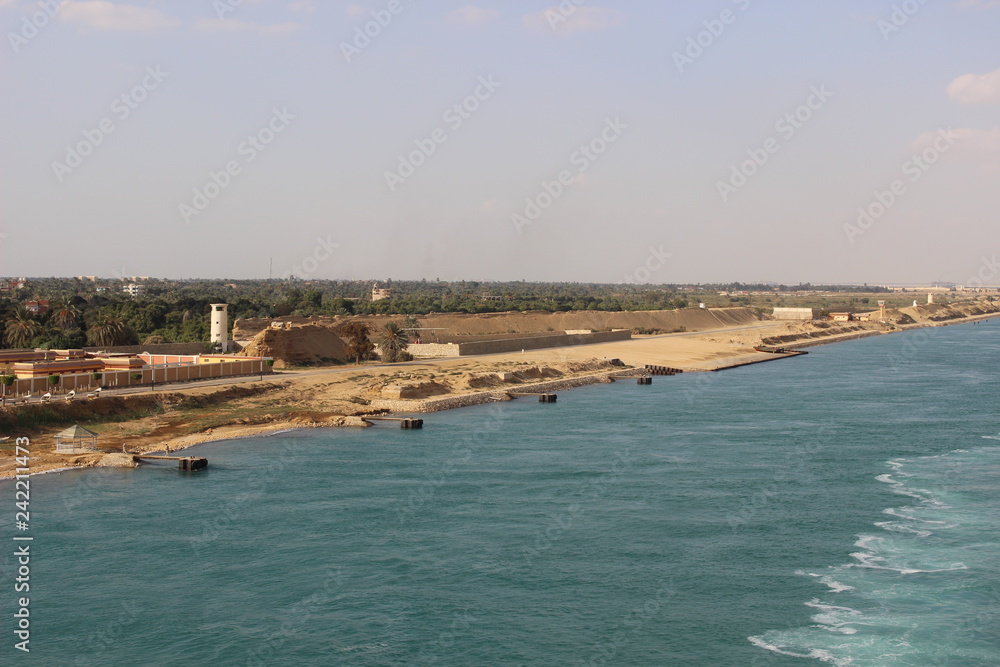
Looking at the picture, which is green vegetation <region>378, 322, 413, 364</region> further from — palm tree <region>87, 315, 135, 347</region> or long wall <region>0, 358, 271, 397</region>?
palm tree <region>87, 315, 135, 347</region>

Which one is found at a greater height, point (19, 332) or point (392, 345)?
point (19, 332)

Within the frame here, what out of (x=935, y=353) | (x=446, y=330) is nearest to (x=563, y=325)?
(x=446, y=330)

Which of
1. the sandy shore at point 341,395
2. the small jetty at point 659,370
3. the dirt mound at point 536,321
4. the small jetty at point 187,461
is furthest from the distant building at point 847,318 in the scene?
the small jetty at point 187,461

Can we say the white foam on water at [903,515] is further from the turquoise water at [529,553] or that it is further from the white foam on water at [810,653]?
the white foam on water at [810,653]

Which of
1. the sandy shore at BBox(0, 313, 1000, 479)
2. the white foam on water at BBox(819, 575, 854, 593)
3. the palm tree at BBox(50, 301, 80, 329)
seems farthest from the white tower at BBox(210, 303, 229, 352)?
the white foam on water at BBox(819, 575, 854, 593)

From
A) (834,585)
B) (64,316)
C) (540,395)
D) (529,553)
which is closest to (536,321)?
(540,395)

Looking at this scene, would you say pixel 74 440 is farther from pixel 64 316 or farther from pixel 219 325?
pixel 64 316

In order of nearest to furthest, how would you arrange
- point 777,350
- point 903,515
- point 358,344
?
point 903,515 → point 358,344 → point 777,350
